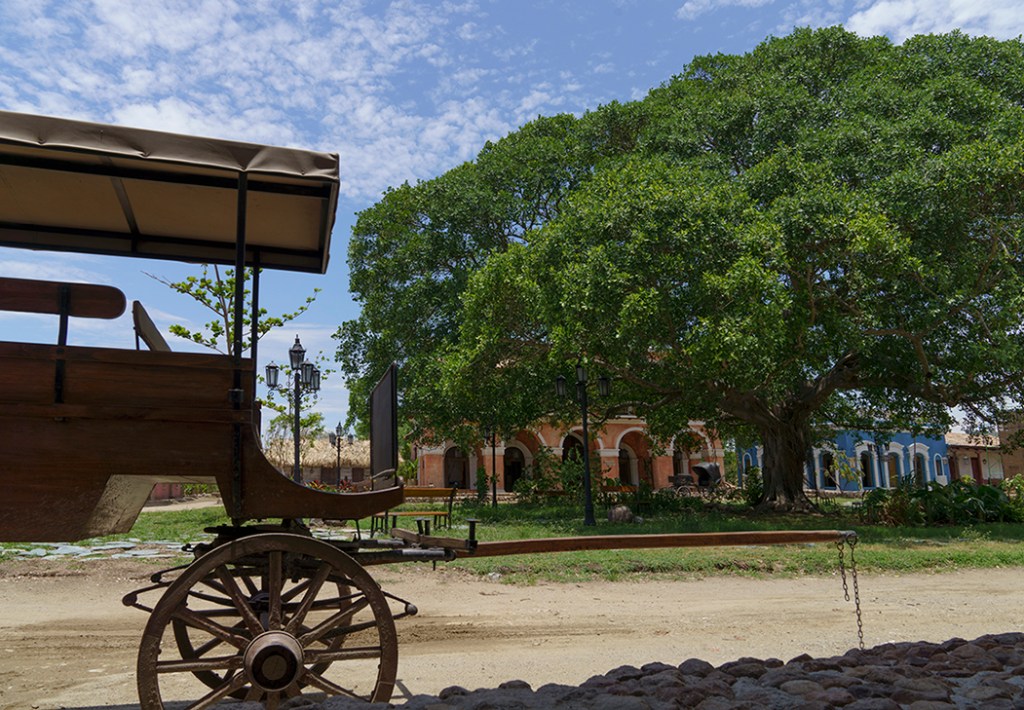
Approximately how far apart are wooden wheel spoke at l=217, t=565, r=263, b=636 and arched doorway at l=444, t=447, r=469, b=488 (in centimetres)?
3636

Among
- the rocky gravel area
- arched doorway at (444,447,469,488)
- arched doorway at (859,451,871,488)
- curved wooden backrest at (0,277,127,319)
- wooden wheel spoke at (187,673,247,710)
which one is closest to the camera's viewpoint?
the rocky gravel area

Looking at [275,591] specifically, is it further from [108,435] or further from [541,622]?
[541,622]

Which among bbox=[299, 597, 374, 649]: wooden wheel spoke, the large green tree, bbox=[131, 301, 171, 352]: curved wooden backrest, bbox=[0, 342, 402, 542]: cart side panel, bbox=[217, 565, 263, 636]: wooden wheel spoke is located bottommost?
bbox=[299, 597, 374, 649]: wooden wheel spoke

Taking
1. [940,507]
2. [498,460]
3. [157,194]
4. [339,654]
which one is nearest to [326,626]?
[339,654]

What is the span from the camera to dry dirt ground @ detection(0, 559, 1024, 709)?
5473 mm

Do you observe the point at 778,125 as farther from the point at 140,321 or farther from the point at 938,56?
the point at 140,321

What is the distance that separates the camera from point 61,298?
376 centimetres

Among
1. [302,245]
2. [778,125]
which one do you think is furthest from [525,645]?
[778,125]

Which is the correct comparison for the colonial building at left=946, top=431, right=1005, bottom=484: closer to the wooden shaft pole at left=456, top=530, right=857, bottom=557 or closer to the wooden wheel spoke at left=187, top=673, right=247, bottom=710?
the wooden shaft pole at left=456, top=530, right=857, bottom=557

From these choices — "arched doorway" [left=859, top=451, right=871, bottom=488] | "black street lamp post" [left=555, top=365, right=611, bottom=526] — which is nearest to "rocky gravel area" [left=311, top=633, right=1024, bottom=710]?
"black street lamp post" [left=555, top=365, right=611, bottom=526]

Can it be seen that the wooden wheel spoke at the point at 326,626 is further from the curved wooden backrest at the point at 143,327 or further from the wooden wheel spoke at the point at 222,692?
the curved wooden backrest at the point at 143,327

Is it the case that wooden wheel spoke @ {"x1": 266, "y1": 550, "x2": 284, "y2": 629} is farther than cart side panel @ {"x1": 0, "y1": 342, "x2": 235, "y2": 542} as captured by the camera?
Yes

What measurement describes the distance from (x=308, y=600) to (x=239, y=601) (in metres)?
0.34

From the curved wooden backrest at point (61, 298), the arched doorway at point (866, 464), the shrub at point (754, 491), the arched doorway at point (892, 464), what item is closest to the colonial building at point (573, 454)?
the shrub at point (754, 491)
